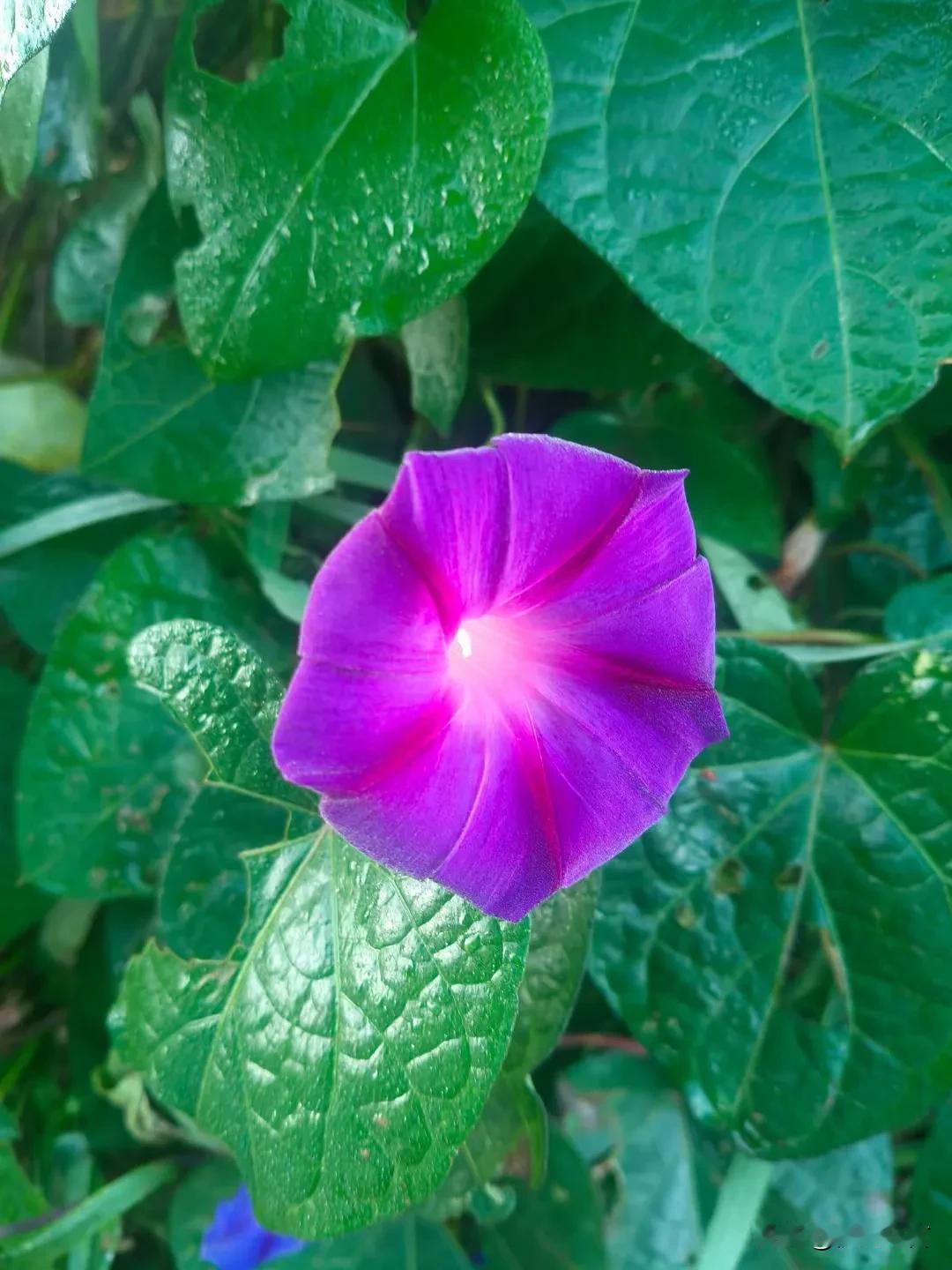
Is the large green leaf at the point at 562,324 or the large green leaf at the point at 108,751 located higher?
the large green leaf at the point at 562,324

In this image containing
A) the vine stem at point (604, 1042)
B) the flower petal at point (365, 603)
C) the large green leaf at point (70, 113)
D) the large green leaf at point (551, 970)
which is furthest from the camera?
the vine stem at point (604, 1042)

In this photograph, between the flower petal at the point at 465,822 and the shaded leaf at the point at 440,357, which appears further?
the shaded leaf at the point at 440,357

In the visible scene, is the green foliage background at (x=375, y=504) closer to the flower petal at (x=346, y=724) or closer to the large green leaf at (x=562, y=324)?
the large green leaf at (x=562, y=324)

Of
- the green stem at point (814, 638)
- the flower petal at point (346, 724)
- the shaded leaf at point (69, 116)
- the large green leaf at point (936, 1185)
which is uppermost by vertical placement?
the shaded leaf at point (69, 116)

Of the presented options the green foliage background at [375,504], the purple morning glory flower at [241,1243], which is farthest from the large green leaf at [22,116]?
the purple morning glory flower at [241,1243]

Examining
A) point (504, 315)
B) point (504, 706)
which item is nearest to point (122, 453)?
point (504, 315)

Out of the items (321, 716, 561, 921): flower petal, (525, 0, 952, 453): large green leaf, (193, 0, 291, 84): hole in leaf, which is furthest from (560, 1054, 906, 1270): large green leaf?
(193, 0, 291, 84): hole in leaf

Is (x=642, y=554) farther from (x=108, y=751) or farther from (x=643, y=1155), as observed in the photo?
(x=643, y=1155)

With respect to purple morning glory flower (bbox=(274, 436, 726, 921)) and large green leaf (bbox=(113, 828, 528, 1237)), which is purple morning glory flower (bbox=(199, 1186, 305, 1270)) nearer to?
large green leaf (bbox=(113, 828, 528, 1237))
